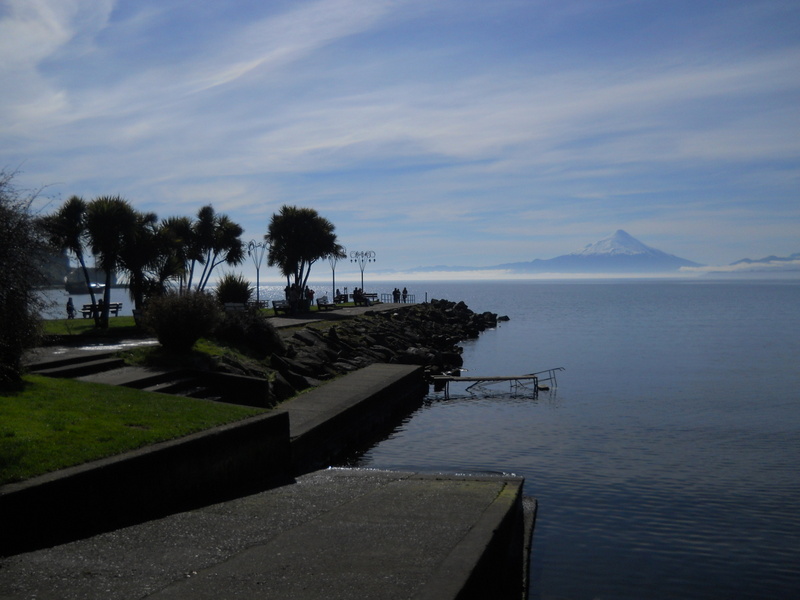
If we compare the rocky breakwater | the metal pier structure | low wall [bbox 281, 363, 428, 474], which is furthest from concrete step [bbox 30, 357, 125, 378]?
the metal pier structure

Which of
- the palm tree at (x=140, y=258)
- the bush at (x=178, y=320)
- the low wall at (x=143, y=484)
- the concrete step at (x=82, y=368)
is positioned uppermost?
the palm tree at (x=140, y=258)

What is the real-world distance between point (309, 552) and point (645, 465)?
11.5 m

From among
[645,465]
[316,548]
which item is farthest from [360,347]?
[316,548]

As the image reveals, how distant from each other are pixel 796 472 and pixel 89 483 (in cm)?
1429

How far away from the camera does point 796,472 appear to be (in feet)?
52.3

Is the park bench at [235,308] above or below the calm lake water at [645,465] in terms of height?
above

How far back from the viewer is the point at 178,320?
1608cm

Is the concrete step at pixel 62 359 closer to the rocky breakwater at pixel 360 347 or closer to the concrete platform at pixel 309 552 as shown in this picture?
the rocky breakwater at pixel 360 347

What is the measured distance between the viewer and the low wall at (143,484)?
22.4ft

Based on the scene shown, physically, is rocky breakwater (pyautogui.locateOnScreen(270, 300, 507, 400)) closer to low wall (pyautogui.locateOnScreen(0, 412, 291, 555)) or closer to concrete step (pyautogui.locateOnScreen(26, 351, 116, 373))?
concrete step (pyautogui.locateOnScreen(26, 351, 116, 373))

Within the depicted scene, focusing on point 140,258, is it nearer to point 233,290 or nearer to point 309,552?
point 233,290

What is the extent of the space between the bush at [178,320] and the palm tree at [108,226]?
10.5m

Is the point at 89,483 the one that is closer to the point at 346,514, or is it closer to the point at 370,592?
the point at 346,514

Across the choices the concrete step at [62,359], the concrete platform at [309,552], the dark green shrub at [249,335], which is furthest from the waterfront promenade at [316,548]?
the dark green shrub at [249,335]
